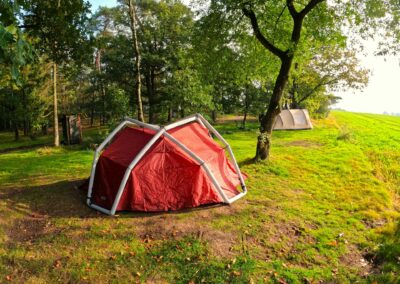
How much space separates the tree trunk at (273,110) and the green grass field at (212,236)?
2.20m

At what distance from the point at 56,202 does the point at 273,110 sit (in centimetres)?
1001

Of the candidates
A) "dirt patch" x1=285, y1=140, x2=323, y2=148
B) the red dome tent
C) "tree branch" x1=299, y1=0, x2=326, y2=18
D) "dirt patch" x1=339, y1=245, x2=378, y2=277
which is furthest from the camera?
"dirt patch" x1=285, y1=140, x2=323, y2=148

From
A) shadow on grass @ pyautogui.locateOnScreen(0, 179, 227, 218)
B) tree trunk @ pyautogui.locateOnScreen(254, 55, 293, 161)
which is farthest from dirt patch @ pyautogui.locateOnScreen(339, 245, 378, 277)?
tree trunk @ pyautogui.locateOnScreen(254, 55, 293, 161)

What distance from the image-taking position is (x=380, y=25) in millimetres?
13023

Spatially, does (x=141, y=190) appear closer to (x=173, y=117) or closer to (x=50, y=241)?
(x=50, y=241)

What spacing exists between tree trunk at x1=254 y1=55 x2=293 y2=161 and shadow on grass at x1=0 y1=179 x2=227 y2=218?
5998 mm

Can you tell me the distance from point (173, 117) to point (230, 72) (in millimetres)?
23994

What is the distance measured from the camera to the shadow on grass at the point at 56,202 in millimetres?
9195

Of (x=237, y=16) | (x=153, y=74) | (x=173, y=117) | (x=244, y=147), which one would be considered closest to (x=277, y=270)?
(x=237, y=16)

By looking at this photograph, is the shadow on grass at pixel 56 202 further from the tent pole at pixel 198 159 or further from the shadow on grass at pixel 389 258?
the shadow on grass at pixel 389 258

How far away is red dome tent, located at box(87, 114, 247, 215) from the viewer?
370 inches

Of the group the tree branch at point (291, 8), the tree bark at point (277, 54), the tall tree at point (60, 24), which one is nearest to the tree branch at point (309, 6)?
the tree bark at point (277, 54)

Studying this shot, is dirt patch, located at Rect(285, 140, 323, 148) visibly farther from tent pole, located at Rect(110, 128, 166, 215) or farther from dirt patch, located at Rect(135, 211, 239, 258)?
tent pole, located at Rect(110, 128, 166, 215)

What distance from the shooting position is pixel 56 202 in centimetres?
988
